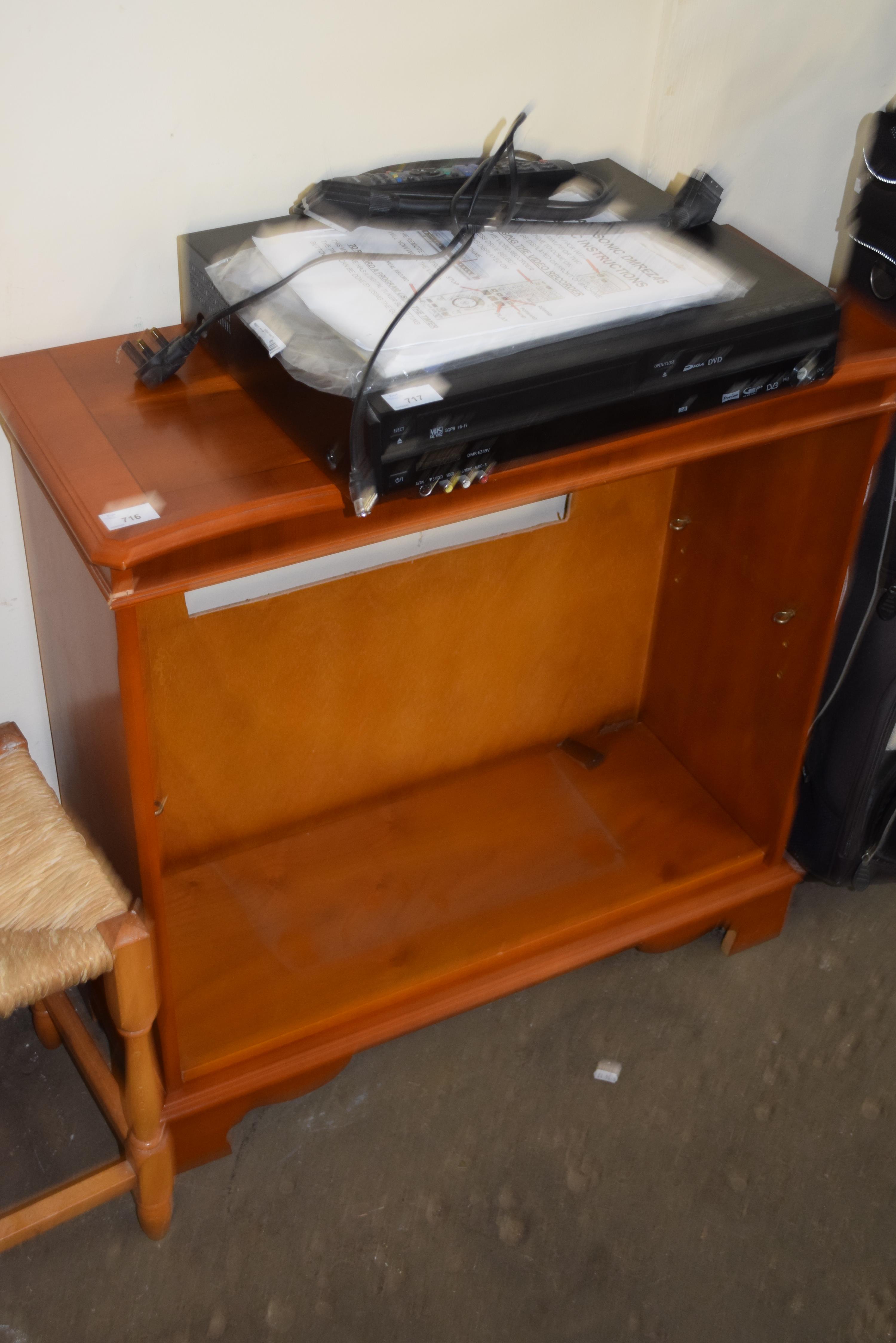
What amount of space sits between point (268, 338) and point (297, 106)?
31 cm

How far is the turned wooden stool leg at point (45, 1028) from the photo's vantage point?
4.75 feet

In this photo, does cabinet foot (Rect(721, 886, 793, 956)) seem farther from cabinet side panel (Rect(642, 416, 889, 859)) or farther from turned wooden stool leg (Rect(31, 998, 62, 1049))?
turned wooden stool leg (Rect(31, 998, 62, 1049))

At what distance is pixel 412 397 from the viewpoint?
0.91 meters

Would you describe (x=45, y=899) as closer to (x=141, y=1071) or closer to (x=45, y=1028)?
(x=141, y=1071)

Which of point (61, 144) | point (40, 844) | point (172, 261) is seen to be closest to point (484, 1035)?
point (40, 844)

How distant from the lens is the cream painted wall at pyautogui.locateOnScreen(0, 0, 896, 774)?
1050mm

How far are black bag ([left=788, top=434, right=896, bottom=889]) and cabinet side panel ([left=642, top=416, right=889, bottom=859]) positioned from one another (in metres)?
0.09

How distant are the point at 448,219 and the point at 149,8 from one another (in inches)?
12.0

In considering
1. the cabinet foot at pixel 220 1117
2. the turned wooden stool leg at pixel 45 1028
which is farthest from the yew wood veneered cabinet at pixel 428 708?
the turned wooden stool leg at pixel 45 1028

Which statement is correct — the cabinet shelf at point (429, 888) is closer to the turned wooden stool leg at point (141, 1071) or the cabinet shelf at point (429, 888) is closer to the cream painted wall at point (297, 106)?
the turned wooden stool leg at point (141, 1071)

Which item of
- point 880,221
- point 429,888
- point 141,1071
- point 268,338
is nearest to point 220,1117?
point 141,1071

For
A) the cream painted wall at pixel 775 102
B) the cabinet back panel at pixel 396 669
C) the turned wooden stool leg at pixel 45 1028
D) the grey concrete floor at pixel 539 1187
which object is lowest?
the grey concrete floor at pixel 539 1187

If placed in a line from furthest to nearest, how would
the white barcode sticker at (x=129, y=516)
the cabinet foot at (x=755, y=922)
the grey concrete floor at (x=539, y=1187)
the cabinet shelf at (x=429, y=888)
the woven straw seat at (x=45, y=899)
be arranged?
the cabinet foot at (x=755, y=922)
the cabinet shelf at (x=429, y=888)
the grey concrete floor at (x=539, y=1187)
the woven straw seat at (x=45, y=899)
the white barcode sticker at (x=129, y=516)

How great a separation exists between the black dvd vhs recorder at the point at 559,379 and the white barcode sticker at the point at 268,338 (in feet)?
0.05
